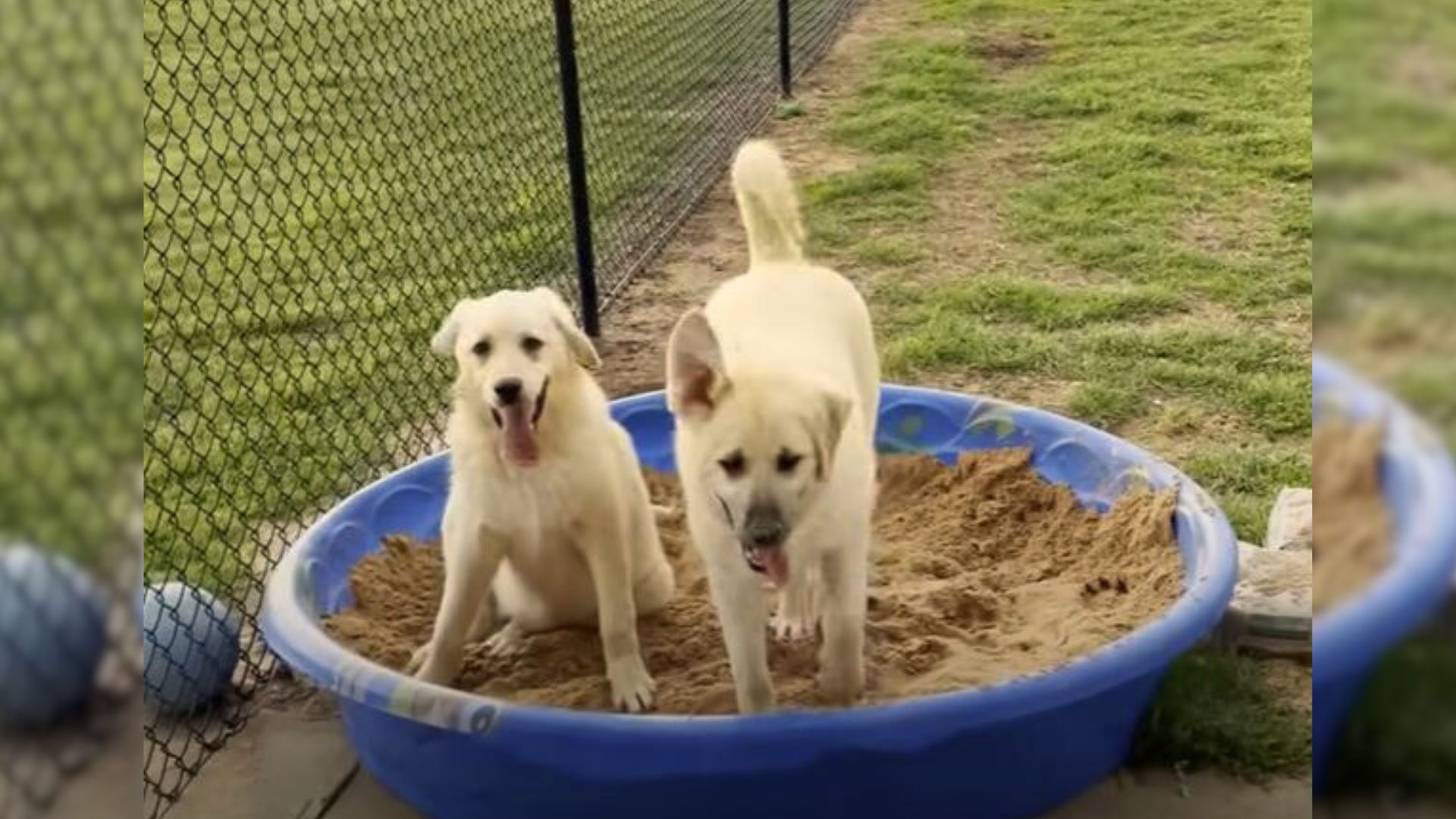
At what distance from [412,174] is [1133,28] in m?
6.69

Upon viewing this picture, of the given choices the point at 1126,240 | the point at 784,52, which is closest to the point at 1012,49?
the point at 784,52

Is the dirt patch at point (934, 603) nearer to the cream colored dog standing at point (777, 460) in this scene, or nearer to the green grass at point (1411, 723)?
the cream colored dog standing at point (777, 460)

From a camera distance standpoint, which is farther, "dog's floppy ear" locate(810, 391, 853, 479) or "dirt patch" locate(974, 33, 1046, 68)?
"dirt patch" locate(974, 33, 1046, 68)

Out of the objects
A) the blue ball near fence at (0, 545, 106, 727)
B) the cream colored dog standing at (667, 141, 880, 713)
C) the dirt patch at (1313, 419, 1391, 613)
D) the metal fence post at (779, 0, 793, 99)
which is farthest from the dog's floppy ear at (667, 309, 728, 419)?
the metal fence post at (779, 0, 793, 99)

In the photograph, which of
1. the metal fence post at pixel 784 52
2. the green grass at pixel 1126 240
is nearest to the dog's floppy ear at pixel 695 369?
the green grass at pixel 1126 240

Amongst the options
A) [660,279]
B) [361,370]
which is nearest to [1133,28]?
[660,279]

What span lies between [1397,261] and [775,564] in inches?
97.0

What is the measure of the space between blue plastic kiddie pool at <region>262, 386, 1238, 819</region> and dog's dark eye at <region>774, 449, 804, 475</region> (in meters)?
0.47

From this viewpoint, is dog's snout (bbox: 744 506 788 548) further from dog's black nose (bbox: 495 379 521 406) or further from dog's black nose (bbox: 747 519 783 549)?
dog's black nose (bbox: 495 379 521 406)

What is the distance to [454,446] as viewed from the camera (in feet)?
12.2

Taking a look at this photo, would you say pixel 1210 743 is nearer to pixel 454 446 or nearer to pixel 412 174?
pixel 454 446

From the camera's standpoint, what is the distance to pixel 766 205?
13.5 ft

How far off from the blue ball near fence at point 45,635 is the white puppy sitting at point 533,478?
8.23ft

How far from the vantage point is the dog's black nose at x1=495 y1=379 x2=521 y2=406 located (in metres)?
3.44
